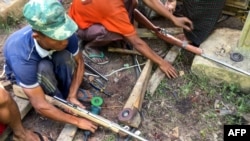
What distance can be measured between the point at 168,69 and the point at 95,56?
0.85 m

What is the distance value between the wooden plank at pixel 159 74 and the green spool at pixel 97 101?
500mm

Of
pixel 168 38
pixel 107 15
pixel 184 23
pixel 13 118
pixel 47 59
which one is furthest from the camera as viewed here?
pixel 168 38

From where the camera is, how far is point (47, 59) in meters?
2.94

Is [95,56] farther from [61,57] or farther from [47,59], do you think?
[47,59]

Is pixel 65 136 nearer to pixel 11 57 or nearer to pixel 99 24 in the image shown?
pixel 11 57

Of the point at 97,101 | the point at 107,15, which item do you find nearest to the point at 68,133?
the point at 97,101

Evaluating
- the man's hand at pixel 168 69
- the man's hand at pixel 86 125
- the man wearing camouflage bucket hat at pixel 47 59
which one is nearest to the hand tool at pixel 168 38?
the man's hand at pixel 168 69

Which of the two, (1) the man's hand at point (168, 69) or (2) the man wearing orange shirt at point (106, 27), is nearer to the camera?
(2) the man wearing orange shirt at point (106, 27)

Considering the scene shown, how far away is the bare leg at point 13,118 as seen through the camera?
267 cm

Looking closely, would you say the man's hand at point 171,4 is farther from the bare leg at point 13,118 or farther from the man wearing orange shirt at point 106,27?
the bare leg at point 13,118

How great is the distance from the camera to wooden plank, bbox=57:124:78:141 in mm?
3009

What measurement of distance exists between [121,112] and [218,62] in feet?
3.76

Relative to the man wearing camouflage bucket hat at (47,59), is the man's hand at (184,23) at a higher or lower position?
lower

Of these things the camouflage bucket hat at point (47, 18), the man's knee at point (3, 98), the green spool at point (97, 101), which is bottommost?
the green spool at point (97, 101)
